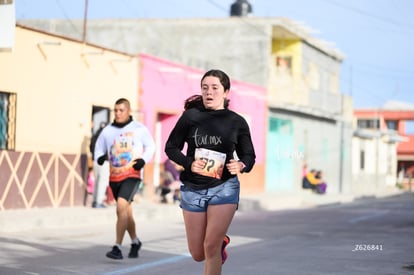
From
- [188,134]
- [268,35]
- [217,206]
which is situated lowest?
[217,206]

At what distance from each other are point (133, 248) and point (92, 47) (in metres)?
11.1

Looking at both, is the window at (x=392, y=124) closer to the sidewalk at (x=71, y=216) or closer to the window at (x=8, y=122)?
the sidewalk at (x=71, y=216)

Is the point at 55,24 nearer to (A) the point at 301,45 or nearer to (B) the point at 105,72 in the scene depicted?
(A) the point at 301,45

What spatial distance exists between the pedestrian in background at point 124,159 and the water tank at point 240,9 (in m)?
28.8

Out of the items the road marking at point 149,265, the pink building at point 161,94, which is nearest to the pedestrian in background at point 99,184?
the pink building at point 161,94

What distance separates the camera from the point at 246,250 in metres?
10.9

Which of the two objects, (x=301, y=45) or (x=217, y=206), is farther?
(x=301, y=45)

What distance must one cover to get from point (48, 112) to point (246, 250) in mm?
8554

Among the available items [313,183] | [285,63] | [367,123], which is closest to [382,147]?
[367,123]

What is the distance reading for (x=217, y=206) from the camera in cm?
604

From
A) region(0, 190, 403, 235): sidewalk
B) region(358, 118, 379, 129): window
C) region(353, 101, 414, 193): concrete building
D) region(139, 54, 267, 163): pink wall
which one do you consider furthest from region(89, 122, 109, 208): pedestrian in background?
region(358, 118, 379, 129): window

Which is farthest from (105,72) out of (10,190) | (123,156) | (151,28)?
(151,28)

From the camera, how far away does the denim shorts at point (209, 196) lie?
6047 mm

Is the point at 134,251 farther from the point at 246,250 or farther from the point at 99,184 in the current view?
the point at 99,184
